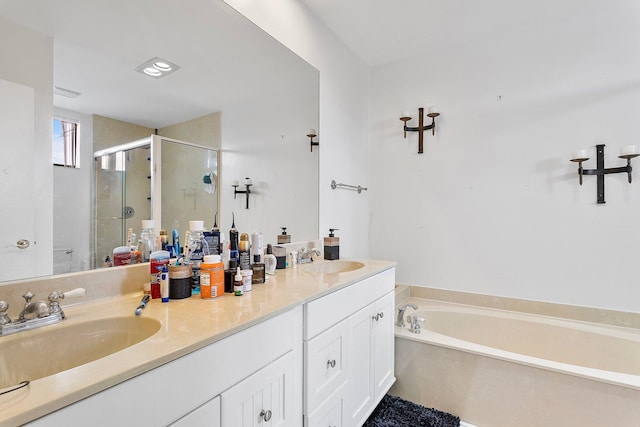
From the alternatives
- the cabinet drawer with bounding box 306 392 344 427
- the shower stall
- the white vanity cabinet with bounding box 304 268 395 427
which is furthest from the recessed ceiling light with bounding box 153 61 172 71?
the cabinet drawer with bounding box 306 392 344 427

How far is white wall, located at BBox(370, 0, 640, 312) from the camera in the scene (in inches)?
75.2

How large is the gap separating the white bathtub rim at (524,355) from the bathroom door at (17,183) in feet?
6.12

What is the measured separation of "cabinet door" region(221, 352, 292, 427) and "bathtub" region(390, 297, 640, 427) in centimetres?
112

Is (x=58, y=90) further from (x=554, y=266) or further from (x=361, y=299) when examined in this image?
(x=554, y=266)

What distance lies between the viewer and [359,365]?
58.9 inches

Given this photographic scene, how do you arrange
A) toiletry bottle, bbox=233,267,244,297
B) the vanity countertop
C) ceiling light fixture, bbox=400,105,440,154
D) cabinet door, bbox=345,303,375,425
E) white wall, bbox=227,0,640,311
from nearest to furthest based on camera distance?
the vanity countertop, toiletry bottle, bbox=233,267,244,297, cabinet door, bbox=345,303,375,425, white wall, bbox=227,0,640,311, ceiling light fixture, bbox=400,105,440,154

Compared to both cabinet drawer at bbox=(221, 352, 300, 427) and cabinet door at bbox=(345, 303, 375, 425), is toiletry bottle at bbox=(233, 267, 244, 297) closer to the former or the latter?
cabinet drawer at bbox=(221, 352, 300, 427)

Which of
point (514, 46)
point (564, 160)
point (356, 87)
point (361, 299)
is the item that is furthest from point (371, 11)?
point (361, 299)

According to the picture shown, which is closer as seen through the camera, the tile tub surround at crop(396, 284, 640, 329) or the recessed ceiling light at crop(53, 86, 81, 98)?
the recessed ceiling light at crop(53, 86, 81, 98)

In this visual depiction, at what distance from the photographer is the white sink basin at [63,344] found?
0.71m

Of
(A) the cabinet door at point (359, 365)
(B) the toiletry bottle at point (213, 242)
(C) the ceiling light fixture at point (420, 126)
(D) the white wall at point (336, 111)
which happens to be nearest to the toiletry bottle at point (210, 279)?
(B) the toiletry bottle at point (213, 242)

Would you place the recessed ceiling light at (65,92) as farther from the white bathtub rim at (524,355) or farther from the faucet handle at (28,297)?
the white bathtub rim at (524,355)

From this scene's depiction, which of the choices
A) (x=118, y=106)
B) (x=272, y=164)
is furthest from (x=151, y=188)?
(x=272, y=164)

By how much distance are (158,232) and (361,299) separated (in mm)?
968
